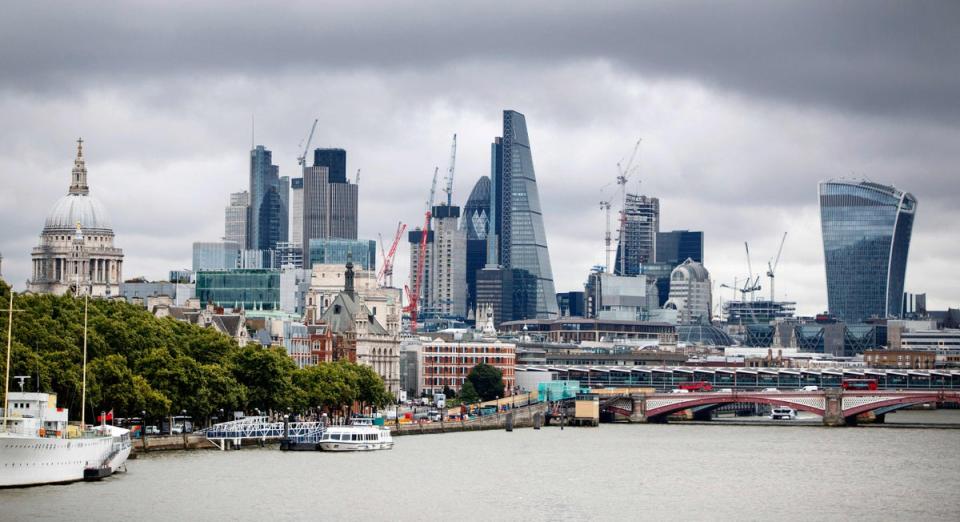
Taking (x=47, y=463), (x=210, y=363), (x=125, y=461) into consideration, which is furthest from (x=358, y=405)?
(x=47, y=463)

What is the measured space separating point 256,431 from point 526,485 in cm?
3313

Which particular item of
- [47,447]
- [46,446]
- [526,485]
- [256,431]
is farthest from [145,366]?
[46,446]

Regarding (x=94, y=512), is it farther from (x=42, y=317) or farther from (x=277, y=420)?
(x=277, y=420)

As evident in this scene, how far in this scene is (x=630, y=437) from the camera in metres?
170

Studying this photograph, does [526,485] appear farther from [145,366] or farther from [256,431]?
[256,431]

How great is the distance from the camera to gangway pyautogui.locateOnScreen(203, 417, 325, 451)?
131875 millimetres

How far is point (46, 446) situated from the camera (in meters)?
97.2

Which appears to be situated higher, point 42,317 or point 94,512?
point 42,317

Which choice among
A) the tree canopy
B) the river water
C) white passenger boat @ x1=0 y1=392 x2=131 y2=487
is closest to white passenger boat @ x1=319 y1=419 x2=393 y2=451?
the river water

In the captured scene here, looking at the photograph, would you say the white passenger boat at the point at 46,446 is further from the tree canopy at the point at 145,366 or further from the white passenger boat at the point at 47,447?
the tree canopy at the point at 145,366

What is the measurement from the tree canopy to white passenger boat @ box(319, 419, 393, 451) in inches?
263

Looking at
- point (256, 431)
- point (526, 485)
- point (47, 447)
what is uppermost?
point (256, 431)

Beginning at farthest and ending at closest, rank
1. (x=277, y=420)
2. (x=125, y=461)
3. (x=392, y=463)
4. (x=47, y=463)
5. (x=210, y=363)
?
1. (x=277, y=420)
2. (x=210, y=363)
3. (x=392, y=463)
4. (x=125, y=461)
5. (x=47, y=463)

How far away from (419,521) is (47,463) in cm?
1964
